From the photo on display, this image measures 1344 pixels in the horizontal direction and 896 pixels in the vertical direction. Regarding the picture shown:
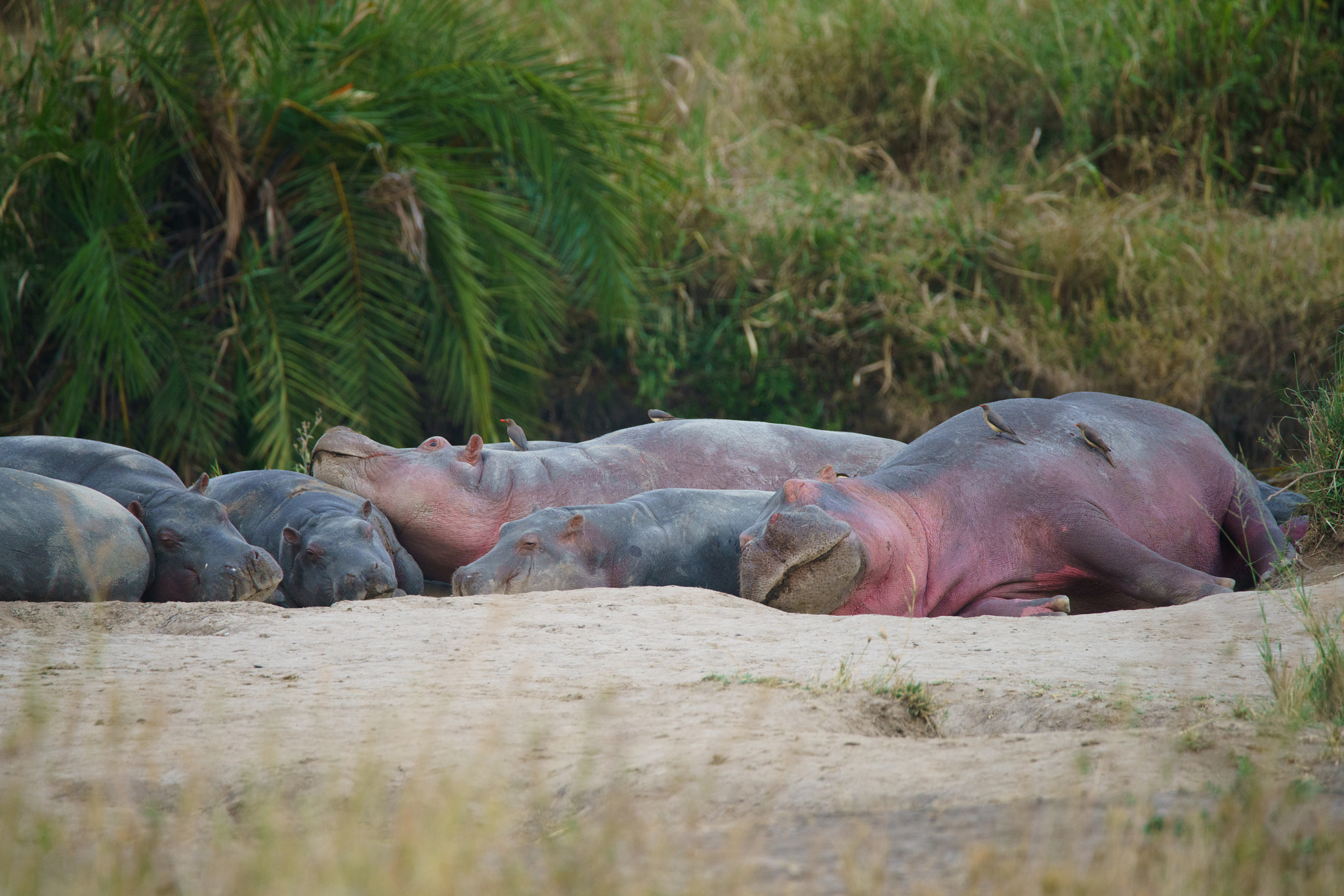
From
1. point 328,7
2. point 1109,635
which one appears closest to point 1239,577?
point 1109,635

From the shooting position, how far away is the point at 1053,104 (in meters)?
11.1

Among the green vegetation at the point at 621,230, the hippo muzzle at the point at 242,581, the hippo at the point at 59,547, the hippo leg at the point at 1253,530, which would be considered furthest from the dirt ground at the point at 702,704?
the green vegetation at the point at 621,230

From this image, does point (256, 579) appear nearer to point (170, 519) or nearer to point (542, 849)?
point (170, 519)

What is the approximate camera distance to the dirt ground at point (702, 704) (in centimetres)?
191

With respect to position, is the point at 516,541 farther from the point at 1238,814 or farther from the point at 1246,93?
the point at 1246,93

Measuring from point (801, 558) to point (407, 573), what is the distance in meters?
1.71

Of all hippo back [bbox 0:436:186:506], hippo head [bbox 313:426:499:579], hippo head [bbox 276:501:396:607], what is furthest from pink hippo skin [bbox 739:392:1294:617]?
hippo back [bbox 0:436:186:506]

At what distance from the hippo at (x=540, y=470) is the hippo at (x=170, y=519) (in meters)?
0.63

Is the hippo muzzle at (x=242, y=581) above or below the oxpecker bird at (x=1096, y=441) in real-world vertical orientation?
below

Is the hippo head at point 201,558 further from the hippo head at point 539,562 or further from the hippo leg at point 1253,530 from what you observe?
the hippo leg at point 1253,530

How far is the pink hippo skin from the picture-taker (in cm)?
389

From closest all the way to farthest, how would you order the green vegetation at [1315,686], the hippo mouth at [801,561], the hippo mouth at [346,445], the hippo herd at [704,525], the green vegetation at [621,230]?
the green vegetation at [1315,686] → the hippo mouth at [801,561] → the hippo herd at [704,525] → the hippo mouth at [346,445] → the green vegetation at [621,230]

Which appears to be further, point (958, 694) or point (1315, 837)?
point (958, 694)

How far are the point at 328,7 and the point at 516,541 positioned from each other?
5770 millimetres
